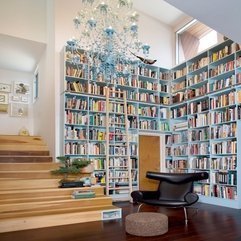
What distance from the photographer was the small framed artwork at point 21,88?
8.72 metres

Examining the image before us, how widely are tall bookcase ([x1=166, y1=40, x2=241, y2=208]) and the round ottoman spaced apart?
2600 mm

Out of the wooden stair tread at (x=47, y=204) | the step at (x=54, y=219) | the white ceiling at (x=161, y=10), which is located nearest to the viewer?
the step at (x=54, y=219)

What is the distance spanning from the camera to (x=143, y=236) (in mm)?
3662

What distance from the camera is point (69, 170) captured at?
543cm

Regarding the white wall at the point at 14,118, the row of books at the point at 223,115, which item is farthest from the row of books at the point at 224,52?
the white wall at the point at 14,118

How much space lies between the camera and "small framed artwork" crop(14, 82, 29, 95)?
28.6 ft

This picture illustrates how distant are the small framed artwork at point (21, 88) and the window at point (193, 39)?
4.92 meters

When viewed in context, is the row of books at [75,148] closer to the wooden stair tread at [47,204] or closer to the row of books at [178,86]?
the wooden stair tread at [47,204]

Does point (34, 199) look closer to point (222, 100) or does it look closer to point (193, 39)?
point (222, 100)

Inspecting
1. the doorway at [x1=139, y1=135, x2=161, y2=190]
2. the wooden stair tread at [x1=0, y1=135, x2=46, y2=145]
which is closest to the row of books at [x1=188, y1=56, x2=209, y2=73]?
the doorway at [x1=139, y1=135, x2=161, y2=190]

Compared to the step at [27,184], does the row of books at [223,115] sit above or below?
above

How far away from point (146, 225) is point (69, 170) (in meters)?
2.26

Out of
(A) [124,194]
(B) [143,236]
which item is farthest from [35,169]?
(B) [143,236]

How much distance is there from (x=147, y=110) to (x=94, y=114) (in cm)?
161
